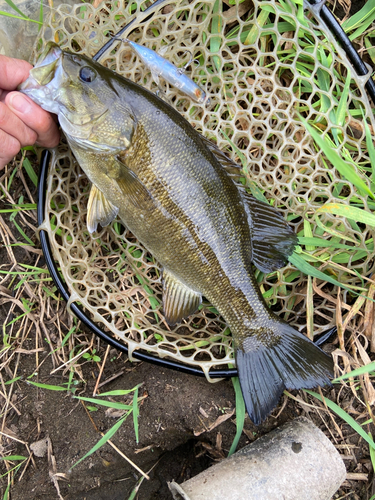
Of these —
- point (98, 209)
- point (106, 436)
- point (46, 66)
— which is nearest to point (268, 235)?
point (98, 209)

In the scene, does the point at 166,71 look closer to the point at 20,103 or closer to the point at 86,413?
the point at 20,103

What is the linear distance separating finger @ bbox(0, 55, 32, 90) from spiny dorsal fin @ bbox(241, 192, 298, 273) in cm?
149

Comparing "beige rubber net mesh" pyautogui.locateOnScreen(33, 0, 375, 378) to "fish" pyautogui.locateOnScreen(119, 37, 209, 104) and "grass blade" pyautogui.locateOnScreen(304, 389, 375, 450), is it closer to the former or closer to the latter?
"fish" pyautogui.locateOnScreen(119, 37, 209, 104)

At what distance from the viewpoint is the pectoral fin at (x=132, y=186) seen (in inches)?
84.7

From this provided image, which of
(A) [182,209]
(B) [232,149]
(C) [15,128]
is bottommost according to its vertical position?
(A) [182,209]

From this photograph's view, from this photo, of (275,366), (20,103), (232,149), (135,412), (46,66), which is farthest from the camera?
(232,149)

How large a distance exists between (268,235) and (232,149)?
73 cm

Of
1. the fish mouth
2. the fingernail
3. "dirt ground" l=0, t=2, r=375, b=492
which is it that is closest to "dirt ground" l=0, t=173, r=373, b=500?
"dirt ground" l=0, t=2, r=375, b=492

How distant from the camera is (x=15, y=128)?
7.28ft

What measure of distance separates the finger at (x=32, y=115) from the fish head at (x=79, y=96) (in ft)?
0.18

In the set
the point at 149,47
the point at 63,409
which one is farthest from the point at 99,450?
the point at 149,47

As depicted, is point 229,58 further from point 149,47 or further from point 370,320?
point 370,320

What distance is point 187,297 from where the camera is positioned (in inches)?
97.5

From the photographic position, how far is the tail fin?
2.25 meters
